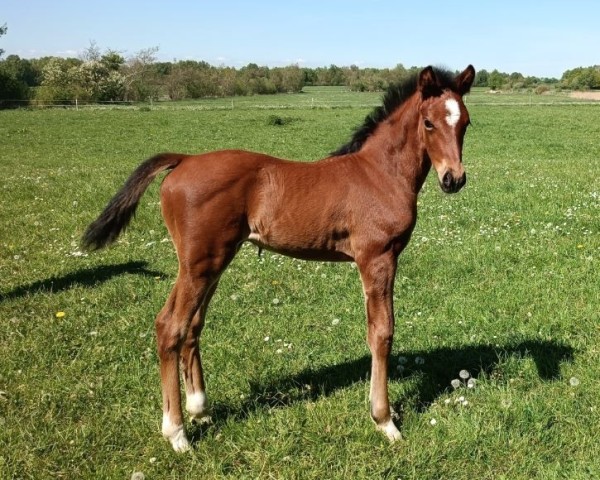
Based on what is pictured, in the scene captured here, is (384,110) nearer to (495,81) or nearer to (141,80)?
(141,80)

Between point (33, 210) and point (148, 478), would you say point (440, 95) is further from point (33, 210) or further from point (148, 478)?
point (33, 210)

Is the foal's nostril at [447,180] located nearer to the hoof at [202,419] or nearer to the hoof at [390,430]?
the hoof at [390,430]

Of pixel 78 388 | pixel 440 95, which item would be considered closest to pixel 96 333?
pixel 78 388

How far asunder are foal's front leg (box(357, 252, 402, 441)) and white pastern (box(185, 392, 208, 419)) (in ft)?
4.46

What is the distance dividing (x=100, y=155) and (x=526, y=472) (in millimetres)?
22062

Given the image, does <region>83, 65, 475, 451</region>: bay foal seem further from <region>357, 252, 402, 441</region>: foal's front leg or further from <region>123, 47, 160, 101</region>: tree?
<region>123, 47, 160, 101</region>: tree

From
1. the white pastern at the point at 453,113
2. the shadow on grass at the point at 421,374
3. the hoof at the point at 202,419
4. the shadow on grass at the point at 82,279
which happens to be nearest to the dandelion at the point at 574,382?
the shadow on grass at the point at 421,374

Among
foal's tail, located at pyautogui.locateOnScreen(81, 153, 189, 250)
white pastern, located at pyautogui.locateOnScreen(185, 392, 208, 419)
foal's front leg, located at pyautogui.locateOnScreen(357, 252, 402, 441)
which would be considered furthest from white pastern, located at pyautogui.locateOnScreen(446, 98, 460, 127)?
white pastern, located at pyautogui.locateOnScreen(185, 392, 208, 419)

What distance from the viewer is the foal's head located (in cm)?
405

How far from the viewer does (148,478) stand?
3.92 meters

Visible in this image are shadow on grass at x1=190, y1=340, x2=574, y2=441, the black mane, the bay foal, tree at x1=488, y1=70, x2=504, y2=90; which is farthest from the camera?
tree at x1=488, y1=70, x2=504, y2=90

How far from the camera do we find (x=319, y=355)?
574 cm

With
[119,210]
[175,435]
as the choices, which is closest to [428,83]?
[119,210]

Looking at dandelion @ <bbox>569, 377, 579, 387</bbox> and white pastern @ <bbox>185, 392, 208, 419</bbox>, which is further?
dandelion @ <bbox>569, 377, 579, 387</bbox>
